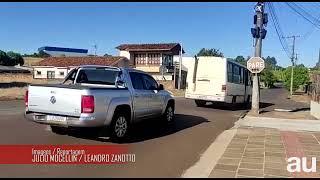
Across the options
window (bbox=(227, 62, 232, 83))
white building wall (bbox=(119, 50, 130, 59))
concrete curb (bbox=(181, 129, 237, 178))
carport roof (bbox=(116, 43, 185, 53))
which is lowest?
concrete curb (bbox=(181, 129, 237, 178))

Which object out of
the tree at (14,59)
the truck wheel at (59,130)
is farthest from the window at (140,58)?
the truck wheel at (59,130)

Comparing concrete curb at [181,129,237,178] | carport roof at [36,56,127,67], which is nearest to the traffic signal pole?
concrete curb at [181,129,237,178]

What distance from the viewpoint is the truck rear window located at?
11.7 meters

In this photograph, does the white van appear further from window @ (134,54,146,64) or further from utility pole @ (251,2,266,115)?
window @ (134,54,146,64)

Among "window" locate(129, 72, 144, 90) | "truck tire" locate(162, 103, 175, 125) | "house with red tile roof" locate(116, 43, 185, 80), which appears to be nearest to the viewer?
"window" locate(129, 72, 144, 90)

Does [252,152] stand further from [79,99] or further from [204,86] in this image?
[204,86]

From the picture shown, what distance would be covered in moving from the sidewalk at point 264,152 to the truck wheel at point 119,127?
2562 millimetres

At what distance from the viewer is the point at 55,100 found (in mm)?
10000


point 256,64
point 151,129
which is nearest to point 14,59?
point 256,64

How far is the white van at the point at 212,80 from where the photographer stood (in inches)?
879

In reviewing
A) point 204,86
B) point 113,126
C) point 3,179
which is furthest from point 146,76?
point 204,86

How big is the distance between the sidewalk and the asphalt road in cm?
Answer: 70

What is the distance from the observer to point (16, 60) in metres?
108

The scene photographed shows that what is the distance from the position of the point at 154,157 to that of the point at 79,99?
2091 millimetres
